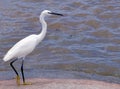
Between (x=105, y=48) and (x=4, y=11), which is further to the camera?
(x=4, y=11)

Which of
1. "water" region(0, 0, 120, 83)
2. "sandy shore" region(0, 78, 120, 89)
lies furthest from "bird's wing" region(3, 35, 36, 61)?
"water" region(0, 0, 120, 83)

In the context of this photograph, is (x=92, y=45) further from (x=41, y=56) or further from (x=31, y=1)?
(x=31, y=1)

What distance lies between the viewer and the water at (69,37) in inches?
442

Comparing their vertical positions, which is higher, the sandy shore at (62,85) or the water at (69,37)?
the water at (69,37)

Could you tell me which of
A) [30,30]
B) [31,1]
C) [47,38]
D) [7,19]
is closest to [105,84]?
[47,38]

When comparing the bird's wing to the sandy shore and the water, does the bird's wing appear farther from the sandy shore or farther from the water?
the water

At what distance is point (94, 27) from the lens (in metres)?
14.4

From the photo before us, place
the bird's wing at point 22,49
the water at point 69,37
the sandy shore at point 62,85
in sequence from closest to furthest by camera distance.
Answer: the sandy shore at point 62,85
the bird's wing at point 22,49
the water at point 69,37

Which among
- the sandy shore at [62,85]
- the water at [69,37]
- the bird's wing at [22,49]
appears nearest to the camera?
the sandy shore at [62,85]

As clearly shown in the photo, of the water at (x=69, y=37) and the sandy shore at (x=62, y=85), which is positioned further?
the water at (x=69, y=37)

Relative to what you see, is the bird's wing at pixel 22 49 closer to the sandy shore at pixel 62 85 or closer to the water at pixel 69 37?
the sandy shore at pixel 62 85

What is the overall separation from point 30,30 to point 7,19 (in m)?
1.43

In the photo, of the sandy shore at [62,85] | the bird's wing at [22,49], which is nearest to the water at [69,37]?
the sandy shore at [62,85]

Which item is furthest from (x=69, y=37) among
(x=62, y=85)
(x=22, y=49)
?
(x=62, y=85)
